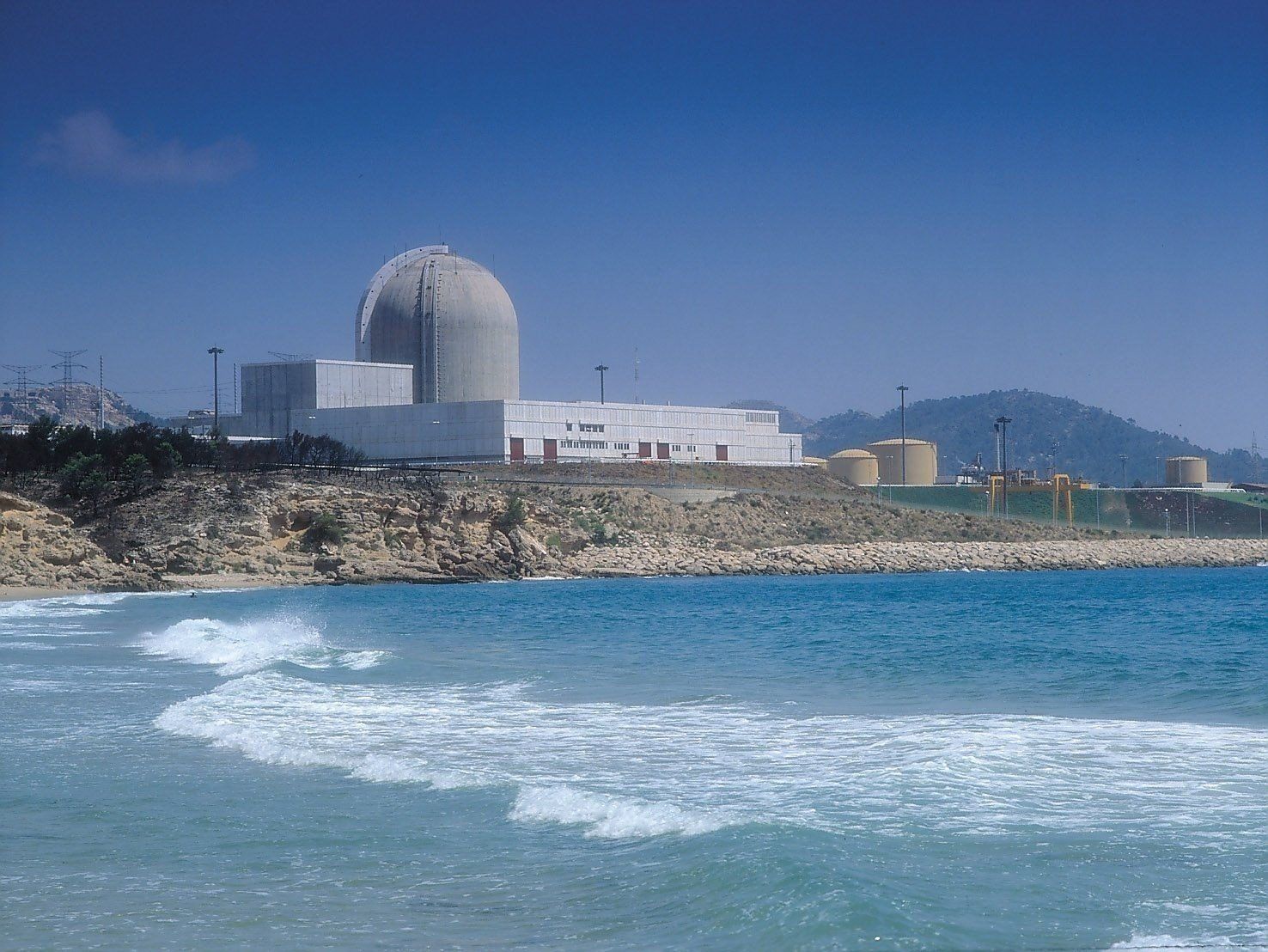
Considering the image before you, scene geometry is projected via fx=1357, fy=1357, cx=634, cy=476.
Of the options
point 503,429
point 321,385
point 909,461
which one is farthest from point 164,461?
point 909,461

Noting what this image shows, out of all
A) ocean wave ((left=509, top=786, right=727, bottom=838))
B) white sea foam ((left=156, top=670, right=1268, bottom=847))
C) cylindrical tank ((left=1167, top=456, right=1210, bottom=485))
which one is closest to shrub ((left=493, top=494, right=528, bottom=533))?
white sea foam ((left=156, top=670, right=1268, bottom=847))

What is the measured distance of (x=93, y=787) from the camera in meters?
9.95

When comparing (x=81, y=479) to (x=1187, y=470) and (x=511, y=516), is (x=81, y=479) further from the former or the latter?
(x=1187, y=470)

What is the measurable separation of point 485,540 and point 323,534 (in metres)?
6.99

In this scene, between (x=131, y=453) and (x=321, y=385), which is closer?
(x=131, y=453)

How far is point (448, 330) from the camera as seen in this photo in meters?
80.7

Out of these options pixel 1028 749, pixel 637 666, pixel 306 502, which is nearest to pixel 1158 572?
pixel 306 502

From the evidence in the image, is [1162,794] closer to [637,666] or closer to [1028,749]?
[1028,749]

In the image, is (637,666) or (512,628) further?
(512,628)

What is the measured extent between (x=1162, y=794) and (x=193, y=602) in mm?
30547

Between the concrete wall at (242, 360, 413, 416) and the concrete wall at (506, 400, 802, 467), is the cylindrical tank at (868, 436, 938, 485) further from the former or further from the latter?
the concrete wall at (242, 360, 413, 416)

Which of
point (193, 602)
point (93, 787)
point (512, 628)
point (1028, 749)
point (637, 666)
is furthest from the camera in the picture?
point (193, 602)

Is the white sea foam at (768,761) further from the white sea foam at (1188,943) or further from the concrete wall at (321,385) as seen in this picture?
the concrete wall at (321,385)

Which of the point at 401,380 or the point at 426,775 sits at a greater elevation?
the point at 401,380
